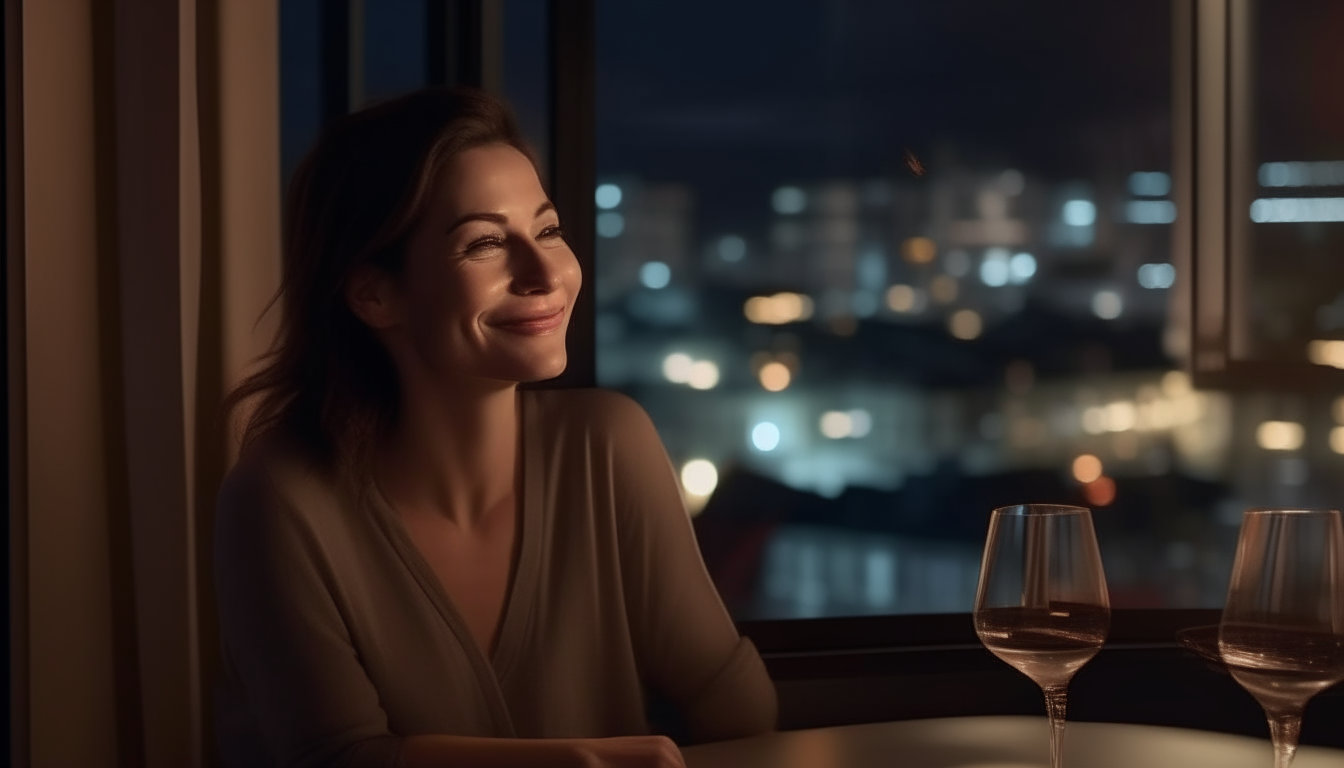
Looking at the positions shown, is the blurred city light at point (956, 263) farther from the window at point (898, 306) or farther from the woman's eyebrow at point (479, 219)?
the woman's eyebrow at point (479, 219)

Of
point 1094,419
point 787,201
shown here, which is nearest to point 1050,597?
point 787,201

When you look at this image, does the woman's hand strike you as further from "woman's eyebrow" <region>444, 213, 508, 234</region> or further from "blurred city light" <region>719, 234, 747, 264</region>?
"blurred city light" <region>719, 234, 747, 264</region>

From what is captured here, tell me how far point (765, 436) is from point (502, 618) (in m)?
1.19

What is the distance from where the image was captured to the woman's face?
1.43m

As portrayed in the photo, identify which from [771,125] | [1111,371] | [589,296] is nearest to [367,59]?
[589,296]

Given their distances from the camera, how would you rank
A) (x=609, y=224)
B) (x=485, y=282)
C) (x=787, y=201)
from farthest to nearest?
(x=787, y=201) < (x=609, y=224) < (x=485, y=282)

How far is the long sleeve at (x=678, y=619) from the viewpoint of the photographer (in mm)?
1548

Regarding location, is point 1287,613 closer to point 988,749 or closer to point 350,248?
point 988,749

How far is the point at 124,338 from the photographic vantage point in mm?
1708

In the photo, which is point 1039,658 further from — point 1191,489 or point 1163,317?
point 1191,489

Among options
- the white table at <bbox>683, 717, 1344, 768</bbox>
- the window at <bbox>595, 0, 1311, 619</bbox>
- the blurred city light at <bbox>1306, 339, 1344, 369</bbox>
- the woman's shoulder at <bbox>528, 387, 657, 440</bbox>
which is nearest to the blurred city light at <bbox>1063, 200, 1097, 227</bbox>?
the window at <bbox>595, 0, 1311, 619</bbox>

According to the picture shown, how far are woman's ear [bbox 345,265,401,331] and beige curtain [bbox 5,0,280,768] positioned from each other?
301 millimetres

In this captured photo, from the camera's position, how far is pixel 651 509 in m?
1.61

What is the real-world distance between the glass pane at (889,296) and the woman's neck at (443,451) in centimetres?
82
